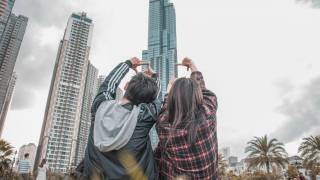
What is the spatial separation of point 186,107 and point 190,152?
27 centimetres

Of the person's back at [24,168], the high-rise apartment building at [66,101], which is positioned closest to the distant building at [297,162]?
the person's back at [24,168]

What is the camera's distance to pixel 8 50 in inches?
3713

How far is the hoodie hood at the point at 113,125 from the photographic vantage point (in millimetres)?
1560

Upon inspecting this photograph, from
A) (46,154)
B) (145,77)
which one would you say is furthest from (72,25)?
(145,77)

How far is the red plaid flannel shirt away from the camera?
1.59 metres

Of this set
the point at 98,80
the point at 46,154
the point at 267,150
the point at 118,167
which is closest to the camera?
the point at 118,167

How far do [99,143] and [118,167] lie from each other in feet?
0.58

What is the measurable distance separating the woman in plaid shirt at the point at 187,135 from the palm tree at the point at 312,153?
37770 mm

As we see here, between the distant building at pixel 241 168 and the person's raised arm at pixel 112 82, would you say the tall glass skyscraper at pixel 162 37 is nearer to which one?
the distant building at pixel 241 168

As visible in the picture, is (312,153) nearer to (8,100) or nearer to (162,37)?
(8,100)

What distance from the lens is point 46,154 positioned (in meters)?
77.4

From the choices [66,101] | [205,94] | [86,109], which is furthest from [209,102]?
[86,109]

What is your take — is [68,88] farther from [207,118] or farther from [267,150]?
[207,118]

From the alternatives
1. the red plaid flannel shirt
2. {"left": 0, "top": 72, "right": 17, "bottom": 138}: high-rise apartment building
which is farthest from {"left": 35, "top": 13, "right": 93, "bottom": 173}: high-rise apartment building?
→ the red plaid flannel shirt
